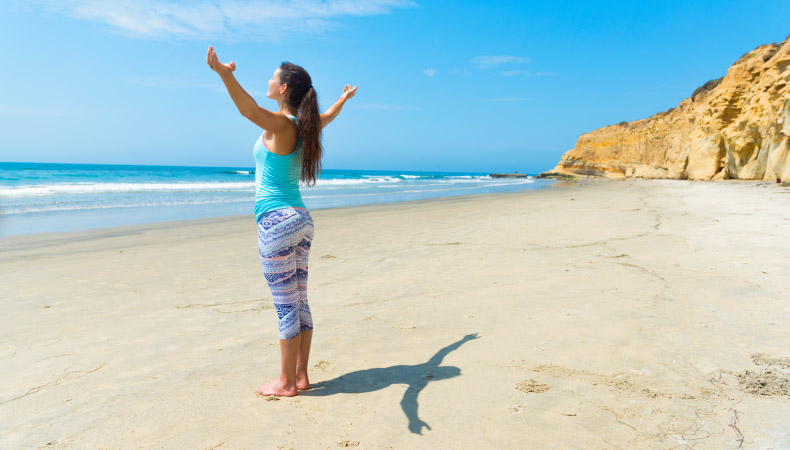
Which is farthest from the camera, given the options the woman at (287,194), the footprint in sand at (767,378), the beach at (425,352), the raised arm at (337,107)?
the raised arm at (337,107)

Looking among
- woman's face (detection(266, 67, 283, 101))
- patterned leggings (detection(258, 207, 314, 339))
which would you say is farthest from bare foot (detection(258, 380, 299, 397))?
woman's face (detection(266, 67, 283, 101))

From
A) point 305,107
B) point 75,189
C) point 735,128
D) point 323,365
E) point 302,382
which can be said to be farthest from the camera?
point 735,128

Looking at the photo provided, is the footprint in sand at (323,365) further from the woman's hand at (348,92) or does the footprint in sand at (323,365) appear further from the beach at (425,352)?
the woman's hand at (348,92)

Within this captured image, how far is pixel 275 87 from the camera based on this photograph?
2.48 meters

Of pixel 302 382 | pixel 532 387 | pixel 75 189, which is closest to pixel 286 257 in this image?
pixel 302 382

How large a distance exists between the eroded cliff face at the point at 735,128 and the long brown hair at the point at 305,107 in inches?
824

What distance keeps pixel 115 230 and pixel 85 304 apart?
6.22 metres

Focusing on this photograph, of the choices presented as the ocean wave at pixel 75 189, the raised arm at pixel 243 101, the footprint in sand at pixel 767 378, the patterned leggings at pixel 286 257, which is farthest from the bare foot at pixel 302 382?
the ocean wave at pixel 75 189

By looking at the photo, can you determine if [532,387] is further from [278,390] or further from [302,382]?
[278,390]

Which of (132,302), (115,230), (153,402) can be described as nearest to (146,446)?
(153,402)

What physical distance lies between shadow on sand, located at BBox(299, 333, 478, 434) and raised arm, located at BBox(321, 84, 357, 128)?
4.95 ft

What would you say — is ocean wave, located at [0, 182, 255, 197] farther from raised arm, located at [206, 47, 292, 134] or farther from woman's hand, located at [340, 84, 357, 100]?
raised arm, located at [206, 47, 292, 134]

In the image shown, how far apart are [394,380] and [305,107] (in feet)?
5.31

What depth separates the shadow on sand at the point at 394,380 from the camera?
2545mm
